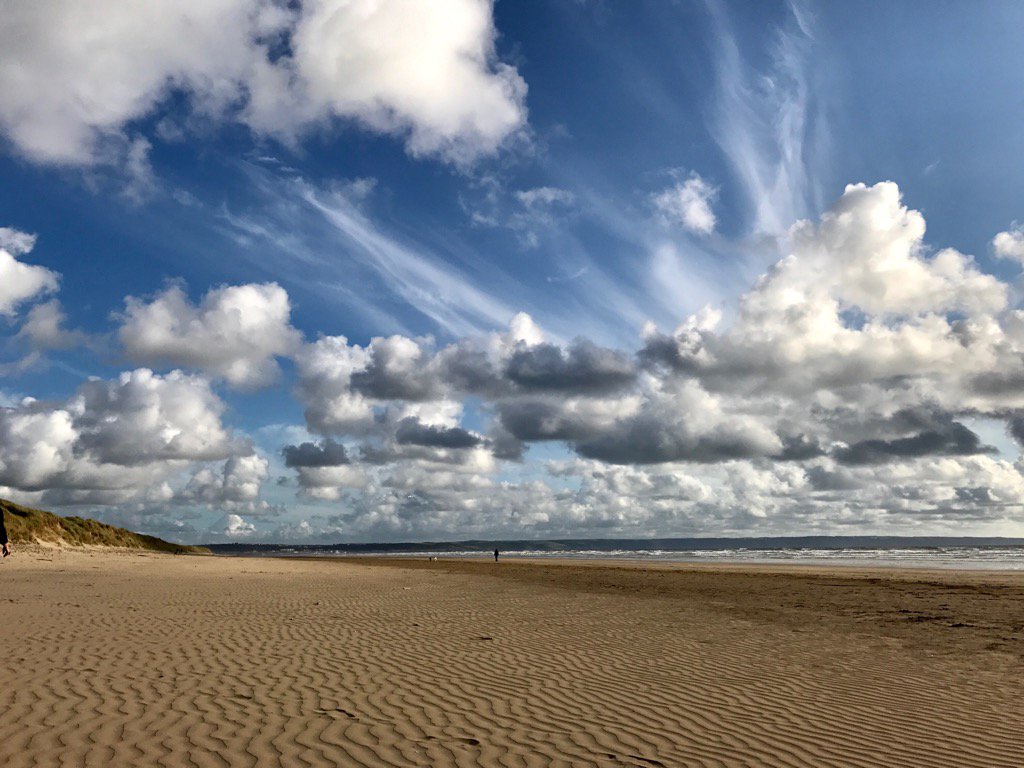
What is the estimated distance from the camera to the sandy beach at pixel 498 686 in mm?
7078

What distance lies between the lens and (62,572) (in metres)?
32.5

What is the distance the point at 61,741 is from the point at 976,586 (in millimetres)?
33819

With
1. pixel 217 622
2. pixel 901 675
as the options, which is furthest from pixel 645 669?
pixel 217 622

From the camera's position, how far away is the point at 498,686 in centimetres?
982

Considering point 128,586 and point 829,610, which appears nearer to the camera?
point 829,610

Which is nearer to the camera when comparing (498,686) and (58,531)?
(498,686)

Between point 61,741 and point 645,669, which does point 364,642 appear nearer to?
point 645,669

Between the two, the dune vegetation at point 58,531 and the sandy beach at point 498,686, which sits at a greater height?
the dune vegetation at point 58,531

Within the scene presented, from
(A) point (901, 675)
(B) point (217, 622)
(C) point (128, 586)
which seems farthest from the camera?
(C) point (128, 586)

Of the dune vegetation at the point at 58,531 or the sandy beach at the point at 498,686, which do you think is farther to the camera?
the dune vegetation at the point at 58,531

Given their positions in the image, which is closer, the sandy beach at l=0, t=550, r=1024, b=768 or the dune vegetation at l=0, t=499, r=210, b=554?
the sandy beach at l=0, t=550, r=1024, b=768

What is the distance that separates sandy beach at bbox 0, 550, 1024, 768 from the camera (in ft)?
23.2

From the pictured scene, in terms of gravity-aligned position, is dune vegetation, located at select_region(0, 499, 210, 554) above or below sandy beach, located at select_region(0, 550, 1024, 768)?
above

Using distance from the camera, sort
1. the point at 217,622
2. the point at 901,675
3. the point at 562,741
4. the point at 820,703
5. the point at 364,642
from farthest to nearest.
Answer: the point at 217,622, the point at 364,642, the point at 901,675, the point at 820,703, the point at 562,741
